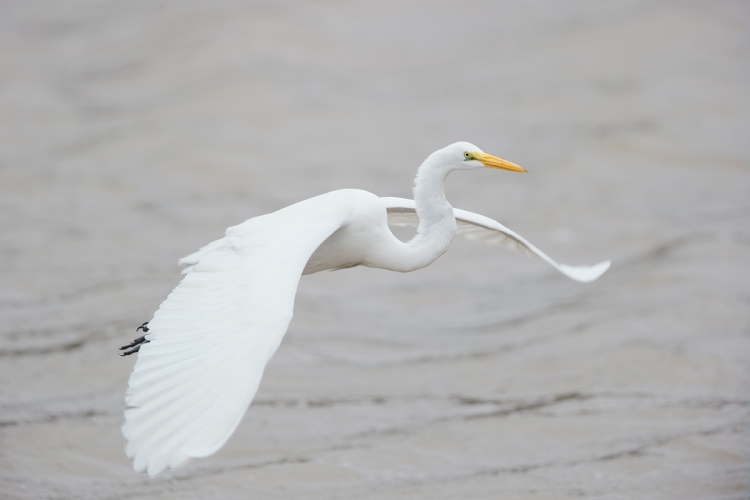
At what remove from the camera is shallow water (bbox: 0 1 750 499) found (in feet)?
27.1

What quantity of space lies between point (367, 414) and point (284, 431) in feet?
2.99

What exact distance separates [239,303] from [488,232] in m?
2.43

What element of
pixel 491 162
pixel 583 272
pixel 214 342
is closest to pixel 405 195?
pixel 583 272

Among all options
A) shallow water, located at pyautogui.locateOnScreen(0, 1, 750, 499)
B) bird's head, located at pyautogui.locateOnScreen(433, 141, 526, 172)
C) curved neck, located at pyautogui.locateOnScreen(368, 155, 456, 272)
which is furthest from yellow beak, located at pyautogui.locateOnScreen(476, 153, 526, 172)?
shallow water, located at pyautogui.locateOnScreen(0, 1, 750, 499)

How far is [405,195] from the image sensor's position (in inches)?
546

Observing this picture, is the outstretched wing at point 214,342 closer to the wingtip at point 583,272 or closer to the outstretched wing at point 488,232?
the outstretched wing at point 488,232

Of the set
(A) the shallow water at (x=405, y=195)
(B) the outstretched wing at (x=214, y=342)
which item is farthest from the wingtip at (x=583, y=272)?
(A) the shallow water at (x=405, y=195)

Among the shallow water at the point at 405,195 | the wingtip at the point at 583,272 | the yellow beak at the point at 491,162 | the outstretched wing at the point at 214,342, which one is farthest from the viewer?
the shallow water at the point at 405,195

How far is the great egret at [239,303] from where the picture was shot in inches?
139

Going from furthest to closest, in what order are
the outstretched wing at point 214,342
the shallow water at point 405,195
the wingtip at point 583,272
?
the shallow water at point 405,195
the wingtip at point 583,272
the outstretched wing at point 214,342

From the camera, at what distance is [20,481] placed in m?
7.25

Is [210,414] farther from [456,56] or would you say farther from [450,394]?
[456,56]

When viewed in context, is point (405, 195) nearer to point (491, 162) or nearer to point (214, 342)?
point (491, 162)

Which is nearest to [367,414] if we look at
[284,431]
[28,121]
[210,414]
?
[284,431]
